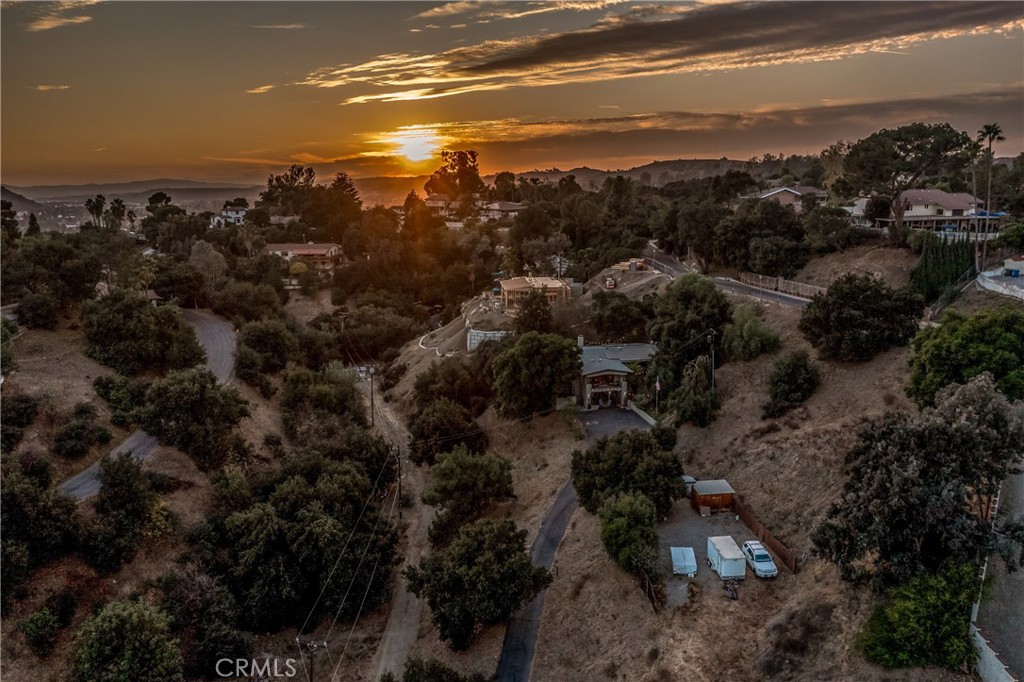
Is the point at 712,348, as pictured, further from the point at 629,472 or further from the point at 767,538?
the point at 767,538

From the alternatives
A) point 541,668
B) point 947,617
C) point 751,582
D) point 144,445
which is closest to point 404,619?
point 541,668

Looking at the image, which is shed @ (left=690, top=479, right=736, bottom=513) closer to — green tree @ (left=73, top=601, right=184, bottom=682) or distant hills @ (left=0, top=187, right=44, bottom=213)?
green tree @ (left=73, top=601, right=184, bottom=682)

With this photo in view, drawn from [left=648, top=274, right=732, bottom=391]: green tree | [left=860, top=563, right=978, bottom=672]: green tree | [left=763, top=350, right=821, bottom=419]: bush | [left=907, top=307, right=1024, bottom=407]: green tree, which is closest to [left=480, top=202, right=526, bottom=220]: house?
[left=648, top=274, right=732, bottom=391]: green tree

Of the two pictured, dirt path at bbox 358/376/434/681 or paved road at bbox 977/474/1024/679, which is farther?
dirt path at bbox 358/376/434/681

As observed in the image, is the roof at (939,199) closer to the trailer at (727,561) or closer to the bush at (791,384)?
the bush at (791,384)

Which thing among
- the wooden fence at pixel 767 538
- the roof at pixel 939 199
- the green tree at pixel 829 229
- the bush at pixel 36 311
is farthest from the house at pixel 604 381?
the bush at pixel 36 311

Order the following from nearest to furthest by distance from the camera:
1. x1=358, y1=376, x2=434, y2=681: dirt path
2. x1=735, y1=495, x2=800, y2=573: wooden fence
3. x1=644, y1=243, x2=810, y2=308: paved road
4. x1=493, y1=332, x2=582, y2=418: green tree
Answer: x1=735, y1=495, x2=800, y2=573: wooden fence < x1=358, y1=376, x2=434, y2=681: dirt path < x1=493, y1=332, x2=582, y2=418: green tree < x1=644, y1=243, x2=810, y2=308: paved road

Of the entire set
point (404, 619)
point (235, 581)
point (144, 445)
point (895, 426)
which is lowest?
point (404, 619)

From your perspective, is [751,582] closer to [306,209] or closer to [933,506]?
[933,506]
